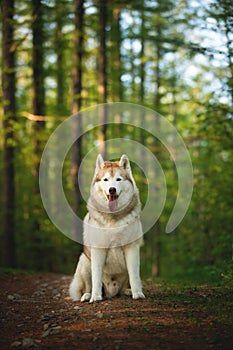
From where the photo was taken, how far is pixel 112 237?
20.0 feet

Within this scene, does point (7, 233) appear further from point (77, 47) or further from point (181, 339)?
point (181, 339)

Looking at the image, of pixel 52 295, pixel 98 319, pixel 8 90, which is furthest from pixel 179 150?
pixel 98 319

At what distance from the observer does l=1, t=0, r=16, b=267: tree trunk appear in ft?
39.9

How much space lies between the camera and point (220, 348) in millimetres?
3896

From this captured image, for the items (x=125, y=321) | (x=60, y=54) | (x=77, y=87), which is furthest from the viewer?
(x=60, y=54)

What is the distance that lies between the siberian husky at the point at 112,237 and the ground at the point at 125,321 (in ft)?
0.89

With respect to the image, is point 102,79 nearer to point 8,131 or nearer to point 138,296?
point 8,131

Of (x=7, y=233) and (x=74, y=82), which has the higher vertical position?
(x=74, y=82)

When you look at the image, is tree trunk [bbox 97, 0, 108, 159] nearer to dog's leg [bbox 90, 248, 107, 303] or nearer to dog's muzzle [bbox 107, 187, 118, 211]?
dog's muzzle [bbox 107, 187, 118, 211]

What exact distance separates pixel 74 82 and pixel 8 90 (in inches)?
78.1

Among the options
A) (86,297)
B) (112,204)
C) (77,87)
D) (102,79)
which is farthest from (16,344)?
A: (102,79)

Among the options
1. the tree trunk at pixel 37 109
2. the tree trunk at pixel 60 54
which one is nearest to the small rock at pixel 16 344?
the tree trunk at pixel 60 54

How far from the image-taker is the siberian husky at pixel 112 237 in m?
6.11

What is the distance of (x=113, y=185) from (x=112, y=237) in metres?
0.72
